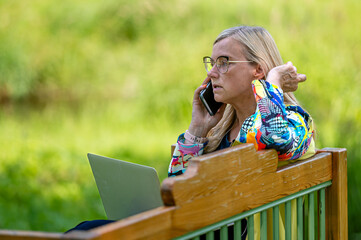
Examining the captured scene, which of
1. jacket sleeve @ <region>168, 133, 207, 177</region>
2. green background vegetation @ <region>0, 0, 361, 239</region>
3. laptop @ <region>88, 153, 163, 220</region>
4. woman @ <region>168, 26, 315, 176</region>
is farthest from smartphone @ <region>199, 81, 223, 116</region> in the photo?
green background vegetation @ <region>0, 0, 361, 239</region>

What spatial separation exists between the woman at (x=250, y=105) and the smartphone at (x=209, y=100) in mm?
26

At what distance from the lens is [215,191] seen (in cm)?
143

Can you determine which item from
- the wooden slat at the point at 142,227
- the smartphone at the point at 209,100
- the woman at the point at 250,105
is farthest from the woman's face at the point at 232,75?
the wooden slat at the point at 142,227

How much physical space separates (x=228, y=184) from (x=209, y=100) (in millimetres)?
801

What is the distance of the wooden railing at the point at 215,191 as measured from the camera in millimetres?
1201

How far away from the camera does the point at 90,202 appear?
441 centimetres

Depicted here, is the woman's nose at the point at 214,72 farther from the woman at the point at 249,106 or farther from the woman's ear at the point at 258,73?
the woman's ear at the point at 258,73

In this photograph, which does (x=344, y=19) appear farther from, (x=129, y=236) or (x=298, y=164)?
(x=129, y=236)

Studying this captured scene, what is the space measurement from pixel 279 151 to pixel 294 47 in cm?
447

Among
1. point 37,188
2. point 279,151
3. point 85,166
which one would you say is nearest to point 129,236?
point 279,151

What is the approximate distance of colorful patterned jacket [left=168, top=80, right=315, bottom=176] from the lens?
5.52ft

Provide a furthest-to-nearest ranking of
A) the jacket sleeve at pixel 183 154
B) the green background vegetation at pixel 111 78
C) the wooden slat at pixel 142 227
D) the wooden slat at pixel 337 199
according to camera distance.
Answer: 1. the green background vegetation at pixel 111 78
2. the jacket sleeve at pixel 183 154
3. the wooden slat at pixel 337 199
4. the wooden slat at pixel 142 227

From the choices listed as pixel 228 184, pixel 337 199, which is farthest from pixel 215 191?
pixel 337 199

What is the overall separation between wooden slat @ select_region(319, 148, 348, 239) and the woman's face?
36cm
